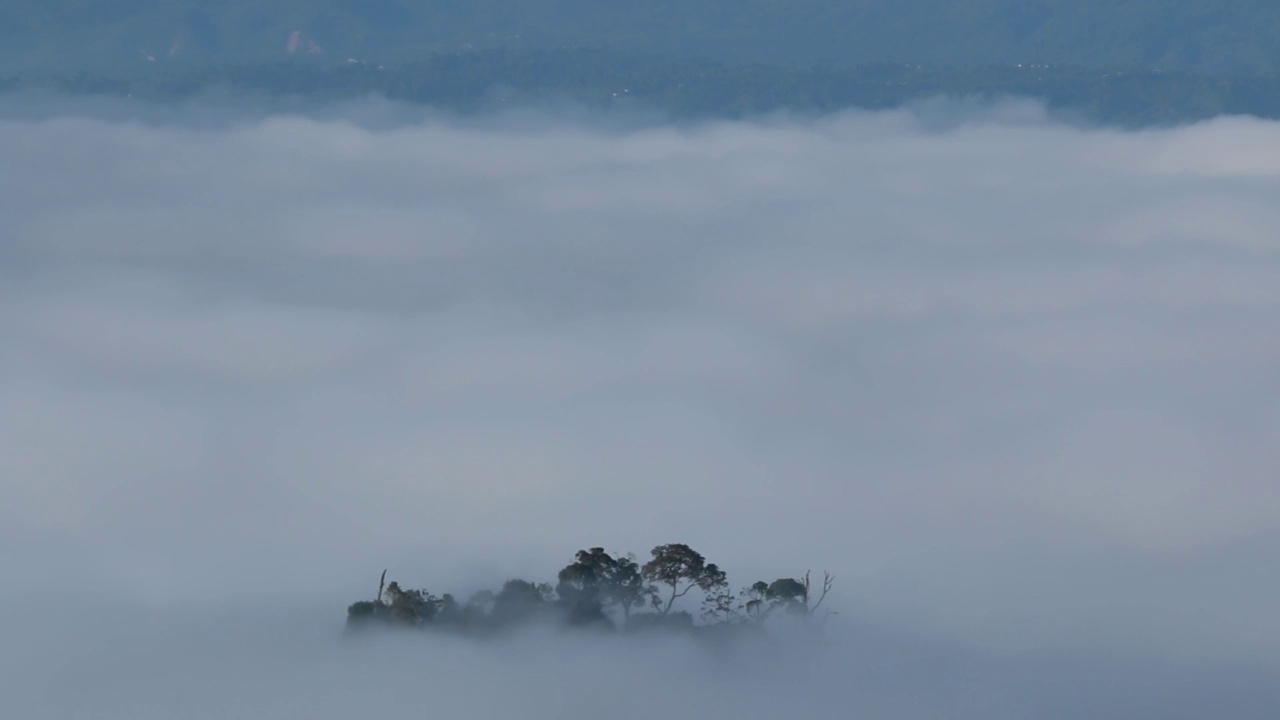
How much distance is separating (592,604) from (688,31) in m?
126

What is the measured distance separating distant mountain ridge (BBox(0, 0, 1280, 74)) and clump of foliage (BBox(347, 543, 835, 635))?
11688cm

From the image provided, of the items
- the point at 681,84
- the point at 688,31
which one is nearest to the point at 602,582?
the point at 681,84

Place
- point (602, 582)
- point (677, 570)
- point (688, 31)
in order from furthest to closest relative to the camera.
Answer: point (688, 31) < point (602, 582) < point (677, 570)

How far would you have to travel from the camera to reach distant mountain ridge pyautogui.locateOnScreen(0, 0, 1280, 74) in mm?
148250

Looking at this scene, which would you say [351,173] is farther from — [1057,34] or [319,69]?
[1057,34]

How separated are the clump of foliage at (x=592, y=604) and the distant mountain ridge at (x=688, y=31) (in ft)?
383

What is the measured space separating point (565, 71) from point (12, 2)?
47321 millimetres

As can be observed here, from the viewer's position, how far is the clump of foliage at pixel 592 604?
111 feet

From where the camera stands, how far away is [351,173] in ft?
459

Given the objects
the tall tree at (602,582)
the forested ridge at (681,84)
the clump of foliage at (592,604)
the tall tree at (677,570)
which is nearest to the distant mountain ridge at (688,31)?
the forested ridge at (681,84)

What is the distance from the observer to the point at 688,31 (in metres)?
156

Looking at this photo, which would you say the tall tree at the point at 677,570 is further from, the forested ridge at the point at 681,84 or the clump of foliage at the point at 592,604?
the forested ridge at the point at 681,84

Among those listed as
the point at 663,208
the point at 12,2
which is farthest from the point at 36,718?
the point at 12,2

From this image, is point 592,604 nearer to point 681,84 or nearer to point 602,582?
point 602,582
